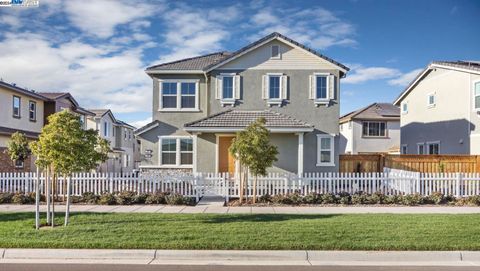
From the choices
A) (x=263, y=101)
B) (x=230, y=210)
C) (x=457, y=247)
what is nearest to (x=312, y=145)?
(x=263, y=101)

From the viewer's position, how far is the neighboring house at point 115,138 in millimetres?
37969

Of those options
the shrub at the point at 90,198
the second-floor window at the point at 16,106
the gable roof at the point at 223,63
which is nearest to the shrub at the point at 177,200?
the shrub at the point at 90,198

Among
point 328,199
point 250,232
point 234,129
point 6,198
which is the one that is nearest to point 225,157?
point 234,129

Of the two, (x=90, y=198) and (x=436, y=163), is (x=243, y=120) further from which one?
(x=436, y=163)

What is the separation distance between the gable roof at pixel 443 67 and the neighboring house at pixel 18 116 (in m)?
26.9

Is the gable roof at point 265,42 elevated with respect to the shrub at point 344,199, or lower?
elevated

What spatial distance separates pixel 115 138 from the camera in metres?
44.8

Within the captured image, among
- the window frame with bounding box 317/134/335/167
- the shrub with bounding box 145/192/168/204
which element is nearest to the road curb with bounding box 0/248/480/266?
the shrub with bounding box 145/192/168/204

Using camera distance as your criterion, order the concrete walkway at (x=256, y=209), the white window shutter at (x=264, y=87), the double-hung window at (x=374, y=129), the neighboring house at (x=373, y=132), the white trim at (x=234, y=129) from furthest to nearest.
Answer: the double-hung window at (x=374, y=129)
the neighboring house at (x=373, y=132)
the white window shutter at (x=264, y=87)
the white trim at (x=234, y=129)
the concrete walkway at (x=256, y=209)

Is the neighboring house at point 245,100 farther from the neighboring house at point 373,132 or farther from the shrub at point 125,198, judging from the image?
the neighboring house at point 373,132

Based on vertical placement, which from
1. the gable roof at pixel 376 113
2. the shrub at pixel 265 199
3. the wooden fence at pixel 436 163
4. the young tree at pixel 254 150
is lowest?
the shrub at pixel 265 199

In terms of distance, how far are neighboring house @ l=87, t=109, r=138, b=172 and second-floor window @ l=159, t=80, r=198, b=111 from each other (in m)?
17.3

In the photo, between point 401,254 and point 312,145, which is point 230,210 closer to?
point 401,254

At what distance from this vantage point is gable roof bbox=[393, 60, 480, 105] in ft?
67.5
